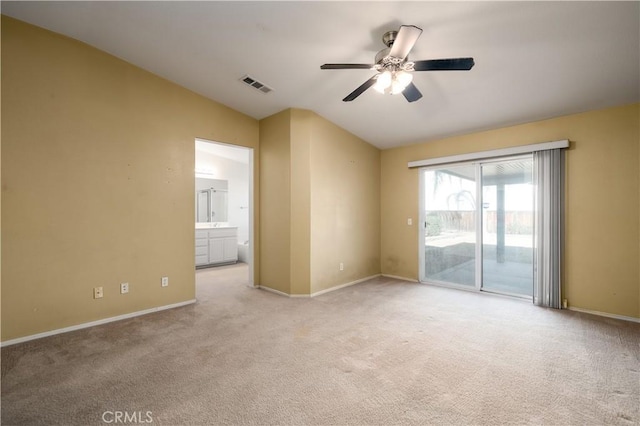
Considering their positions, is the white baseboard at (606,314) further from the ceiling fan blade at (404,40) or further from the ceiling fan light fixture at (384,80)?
the ceiling fan blade at (404,40)

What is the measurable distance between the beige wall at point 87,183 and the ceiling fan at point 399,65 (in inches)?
102

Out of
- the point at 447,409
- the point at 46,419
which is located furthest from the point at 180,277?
the point at 447,409

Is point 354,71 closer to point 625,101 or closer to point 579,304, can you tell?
point 625,101

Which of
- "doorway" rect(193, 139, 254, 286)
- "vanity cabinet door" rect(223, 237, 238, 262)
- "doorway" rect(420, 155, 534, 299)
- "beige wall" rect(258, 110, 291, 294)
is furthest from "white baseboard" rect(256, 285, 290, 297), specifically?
"doorway" rect(420, 155, 534, 299)

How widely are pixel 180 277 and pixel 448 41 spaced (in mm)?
4187

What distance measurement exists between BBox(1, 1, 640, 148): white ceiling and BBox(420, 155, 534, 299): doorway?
0.90 meters

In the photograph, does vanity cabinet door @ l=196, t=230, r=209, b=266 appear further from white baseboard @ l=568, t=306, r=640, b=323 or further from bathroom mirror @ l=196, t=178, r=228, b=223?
white baseboard @ l=568, t=306, r=640, b=323

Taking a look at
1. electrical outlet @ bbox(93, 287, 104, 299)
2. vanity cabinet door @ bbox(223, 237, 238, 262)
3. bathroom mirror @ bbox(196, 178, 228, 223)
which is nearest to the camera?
electrical outlet @ bbox(93, 287, 104, 299)

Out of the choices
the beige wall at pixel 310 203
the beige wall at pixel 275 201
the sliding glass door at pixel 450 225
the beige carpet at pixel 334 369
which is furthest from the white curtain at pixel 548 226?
the beige wall at pixel 275 201

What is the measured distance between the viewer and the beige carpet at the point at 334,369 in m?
1.74

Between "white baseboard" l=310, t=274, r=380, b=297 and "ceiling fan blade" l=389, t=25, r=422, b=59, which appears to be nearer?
"ceiling fan blade" l=389, t=25, r=422, b=59

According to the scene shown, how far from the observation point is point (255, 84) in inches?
140

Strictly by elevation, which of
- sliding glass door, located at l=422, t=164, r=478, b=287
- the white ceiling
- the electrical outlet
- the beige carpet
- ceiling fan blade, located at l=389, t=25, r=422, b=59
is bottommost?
the beige carpet

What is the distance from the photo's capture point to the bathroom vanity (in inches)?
241
